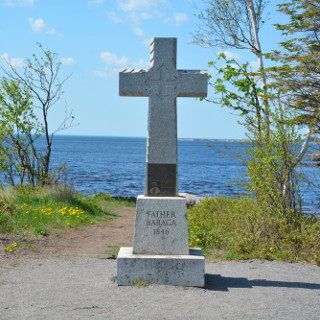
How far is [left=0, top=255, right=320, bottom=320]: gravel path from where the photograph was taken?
456cm

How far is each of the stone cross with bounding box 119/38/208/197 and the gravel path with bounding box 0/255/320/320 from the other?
4.70ft

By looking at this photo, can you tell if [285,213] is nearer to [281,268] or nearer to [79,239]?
[281,268]

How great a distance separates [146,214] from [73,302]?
150 centimetres

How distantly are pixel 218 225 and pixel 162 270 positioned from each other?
11.5 ft

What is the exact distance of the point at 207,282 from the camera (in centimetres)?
579

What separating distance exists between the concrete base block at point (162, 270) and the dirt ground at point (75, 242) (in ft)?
6.67

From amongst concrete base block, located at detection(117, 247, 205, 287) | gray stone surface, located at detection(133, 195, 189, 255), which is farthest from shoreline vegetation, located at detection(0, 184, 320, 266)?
gray stone surface, located at detection(133, 195, 189, 255)

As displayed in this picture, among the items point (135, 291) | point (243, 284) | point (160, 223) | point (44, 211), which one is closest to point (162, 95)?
point (160, 223)

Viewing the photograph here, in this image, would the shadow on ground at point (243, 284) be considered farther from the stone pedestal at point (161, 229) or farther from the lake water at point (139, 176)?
the lake water at point (139, 176)

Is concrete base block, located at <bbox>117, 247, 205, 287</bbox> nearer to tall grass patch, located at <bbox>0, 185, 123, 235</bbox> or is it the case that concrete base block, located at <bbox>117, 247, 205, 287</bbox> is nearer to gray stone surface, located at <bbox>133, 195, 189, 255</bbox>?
gray stone surface, located at <bbox>133, 195, 189, 255</bbox>

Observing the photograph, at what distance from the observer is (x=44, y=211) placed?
9703mm

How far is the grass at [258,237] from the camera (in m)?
7.19

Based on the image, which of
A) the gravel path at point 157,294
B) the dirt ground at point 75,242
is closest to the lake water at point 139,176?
the gravel path at point 157,294

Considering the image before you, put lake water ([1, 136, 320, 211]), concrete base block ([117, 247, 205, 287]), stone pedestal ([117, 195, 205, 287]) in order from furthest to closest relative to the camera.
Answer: lake water ([1, 136, 320, 211]) → stone pedestal ([117, 195, 205, 287]) → concrete base block ([117, 247, 205, 287])
